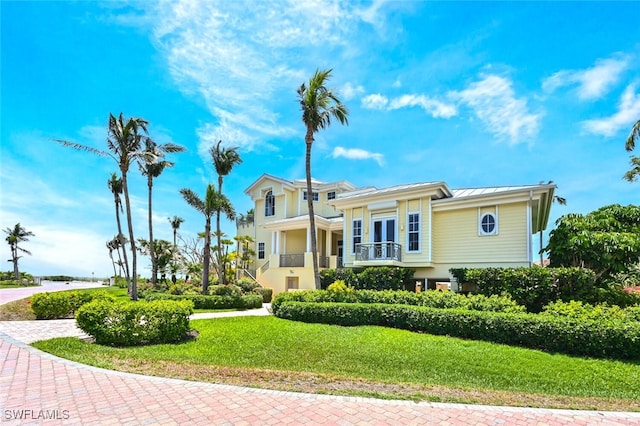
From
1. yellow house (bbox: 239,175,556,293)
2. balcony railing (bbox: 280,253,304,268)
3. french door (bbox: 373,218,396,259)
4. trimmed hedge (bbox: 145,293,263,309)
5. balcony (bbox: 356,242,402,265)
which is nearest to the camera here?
yellow house (bbox: 239,175,556,293)

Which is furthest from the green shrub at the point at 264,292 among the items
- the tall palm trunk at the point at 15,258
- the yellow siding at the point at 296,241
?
the tall palm trunk at the point at 15,258

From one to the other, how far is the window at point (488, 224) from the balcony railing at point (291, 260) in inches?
452

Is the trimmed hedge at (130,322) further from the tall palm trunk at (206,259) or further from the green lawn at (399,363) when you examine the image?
the tall palm trunk at (206,259)

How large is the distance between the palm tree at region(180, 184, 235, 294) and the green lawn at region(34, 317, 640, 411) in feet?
39.3

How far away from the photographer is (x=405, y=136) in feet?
55.0

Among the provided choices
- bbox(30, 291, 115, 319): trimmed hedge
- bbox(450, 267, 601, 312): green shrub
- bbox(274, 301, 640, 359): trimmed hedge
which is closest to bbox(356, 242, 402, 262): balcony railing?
bbox(450, 267, 601, 312): green shrub

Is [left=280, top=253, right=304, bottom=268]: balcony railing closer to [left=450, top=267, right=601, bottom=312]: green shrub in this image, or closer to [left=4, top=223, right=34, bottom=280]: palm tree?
[left=450, top=267, right=601, bottom=312]: green shrub

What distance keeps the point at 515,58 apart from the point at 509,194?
594cm

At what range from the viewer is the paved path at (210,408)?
484 centimetres

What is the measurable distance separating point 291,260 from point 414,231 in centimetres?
930

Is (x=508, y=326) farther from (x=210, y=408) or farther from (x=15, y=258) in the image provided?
(x=15, y=258)

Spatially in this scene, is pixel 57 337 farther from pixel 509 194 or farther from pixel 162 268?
pixel 162 268

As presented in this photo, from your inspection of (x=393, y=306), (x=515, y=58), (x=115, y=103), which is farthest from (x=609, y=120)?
(x=115, y=103)

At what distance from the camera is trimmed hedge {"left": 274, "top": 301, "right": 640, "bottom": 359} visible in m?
8.56
